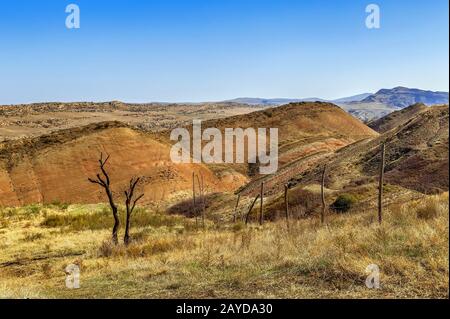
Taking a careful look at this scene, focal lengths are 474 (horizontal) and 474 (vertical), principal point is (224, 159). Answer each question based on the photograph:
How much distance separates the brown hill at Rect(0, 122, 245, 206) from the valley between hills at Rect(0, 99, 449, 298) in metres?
0.12

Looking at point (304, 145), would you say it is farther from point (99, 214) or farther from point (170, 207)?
point (99, 214)

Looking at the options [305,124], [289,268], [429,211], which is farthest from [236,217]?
[305,124]

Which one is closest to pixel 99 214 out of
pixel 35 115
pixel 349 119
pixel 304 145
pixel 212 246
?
pixel 212 246

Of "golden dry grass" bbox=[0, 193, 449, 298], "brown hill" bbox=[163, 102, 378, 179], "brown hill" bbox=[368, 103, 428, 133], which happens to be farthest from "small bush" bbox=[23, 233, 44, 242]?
"brown hill" bbox=[368, 103, 428, 133]

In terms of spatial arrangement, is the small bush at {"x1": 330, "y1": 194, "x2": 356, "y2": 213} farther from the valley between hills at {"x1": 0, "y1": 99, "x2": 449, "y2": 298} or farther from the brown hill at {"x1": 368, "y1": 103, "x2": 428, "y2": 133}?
the brown hill at {"x1": 368, "y1": 103, "x2": 428, "y2": 133}

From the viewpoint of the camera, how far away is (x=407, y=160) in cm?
2684

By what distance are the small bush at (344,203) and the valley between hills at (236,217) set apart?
0.58 ft

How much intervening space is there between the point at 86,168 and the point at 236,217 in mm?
18765

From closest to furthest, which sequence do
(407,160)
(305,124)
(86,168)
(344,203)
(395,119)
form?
(344,203) → (407,160) → (86,168) → (305,124) → (395,119)

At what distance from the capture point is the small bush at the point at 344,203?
64.3ft

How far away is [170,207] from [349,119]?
4043 cm

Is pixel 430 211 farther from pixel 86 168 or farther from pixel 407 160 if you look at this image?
pixel 86 168

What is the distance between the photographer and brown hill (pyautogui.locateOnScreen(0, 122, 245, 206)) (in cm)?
3744

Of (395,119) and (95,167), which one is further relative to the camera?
(395,119)
